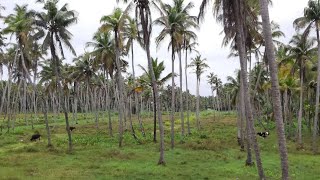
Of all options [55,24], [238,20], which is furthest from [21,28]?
[238,20]

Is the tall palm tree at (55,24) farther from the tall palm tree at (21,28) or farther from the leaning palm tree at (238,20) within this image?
the leaning palm tree at (238,20)

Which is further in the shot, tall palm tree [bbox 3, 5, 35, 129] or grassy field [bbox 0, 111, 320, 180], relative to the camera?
tall palm tree [bbox 3, 5, 35, 129]

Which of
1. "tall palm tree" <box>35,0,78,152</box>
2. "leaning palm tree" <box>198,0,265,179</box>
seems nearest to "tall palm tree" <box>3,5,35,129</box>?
"tall palm tree" <box>35,0,78,152</box>

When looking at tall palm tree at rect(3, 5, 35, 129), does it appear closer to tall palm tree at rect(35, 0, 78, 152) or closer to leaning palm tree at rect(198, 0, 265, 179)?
tall palm tree at rect(35, 0, 78, 152)

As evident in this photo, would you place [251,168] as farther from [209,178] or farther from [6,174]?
[6,174]

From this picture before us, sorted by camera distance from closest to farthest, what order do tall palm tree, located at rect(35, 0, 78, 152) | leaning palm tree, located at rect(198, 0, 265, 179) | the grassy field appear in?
1. leaning palm tree, located at rect(198, 0, 265, 179)
2. the grassy field
3. tall palm tree, located at rect(35, 0, 78, 152)

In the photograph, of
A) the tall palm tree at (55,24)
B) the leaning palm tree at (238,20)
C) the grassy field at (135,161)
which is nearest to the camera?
the leaning palm tree at (238,20)

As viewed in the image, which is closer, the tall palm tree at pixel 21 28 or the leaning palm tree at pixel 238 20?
the leaning palm tree at pixel 238 20

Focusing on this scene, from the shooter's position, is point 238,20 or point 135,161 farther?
point 135,161

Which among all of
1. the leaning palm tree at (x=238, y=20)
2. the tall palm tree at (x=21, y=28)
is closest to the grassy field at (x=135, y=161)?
the leaning palm tree at (x=238, y=20)

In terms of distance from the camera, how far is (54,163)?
26078mm

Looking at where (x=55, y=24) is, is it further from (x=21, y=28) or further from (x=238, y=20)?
(x=238, y=20)

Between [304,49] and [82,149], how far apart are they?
2597cm

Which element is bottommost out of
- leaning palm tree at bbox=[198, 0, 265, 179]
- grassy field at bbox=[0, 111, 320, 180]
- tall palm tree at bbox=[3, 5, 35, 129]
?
grassy field at bbox=[0, 111, 320, 180]
